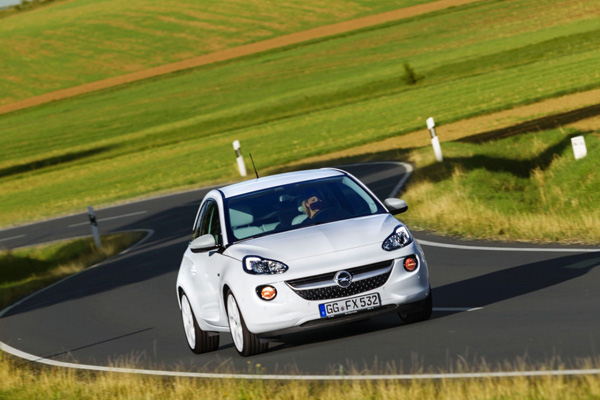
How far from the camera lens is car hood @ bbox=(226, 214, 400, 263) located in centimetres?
944

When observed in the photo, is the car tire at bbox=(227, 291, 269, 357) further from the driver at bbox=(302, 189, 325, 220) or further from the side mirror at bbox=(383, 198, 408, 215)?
the side mirror at bbox=(383, 198, 408, 215)

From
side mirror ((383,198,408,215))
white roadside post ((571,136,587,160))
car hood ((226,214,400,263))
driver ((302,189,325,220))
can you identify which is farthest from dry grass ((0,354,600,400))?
white roadside post ((571,136,587,160))

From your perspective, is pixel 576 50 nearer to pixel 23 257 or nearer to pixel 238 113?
pixel 238 113

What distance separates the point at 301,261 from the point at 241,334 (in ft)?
3.19

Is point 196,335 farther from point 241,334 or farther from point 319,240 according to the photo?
point 319,240

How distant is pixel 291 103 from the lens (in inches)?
2537

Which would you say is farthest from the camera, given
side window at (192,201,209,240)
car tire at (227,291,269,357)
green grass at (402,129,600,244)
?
green grass at (402,129,600,244)

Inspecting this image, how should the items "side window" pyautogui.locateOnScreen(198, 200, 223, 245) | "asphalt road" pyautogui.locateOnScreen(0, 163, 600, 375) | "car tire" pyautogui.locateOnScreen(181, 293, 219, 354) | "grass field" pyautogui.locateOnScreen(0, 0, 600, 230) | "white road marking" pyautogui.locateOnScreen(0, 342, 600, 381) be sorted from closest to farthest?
1. "white road marking" pyautogui.locateOnScreen(0, 342, 600, 381)
2. "asphalt road" pyautogui.locateOnScreen(0, 163, 600, 375)
3. "side window" pyautogui.locateOnScreen(198, 200, 223, 245)
4. "car tire" pyautogui.locateOnScreen(181, 293, 219, 354)
5. "grass field" pyautogui.locateOnScreen(0, 0, 600, 230)

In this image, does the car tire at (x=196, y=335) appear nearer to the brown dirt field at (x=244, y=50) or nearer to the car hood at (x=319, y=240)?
the car hood at (x=319, y=240)

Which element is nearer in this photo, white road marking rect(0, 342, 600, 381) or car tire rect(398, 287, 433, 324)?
white road marking rect(0, 342, 600, 381)

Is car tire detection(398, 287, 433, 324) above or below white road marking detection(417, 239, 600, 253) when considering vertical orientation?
above

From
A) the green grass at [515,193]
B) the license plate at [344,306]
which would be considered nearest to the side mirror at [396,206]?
the license plate at [344,306]

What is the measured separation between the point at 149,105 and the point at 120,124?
6567mm

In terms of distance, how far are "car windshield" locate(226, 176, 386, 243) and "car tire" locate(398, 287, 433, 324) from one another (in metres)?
0.94
